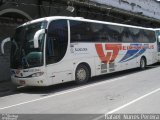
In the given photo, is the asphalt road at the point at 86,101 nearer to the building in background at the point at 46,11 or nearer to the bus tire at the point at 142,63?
the building in background at the point at 46,11

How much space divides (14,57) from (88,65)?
3.50 m

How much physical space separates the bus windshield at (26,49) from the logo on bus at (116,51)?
12.3 feet

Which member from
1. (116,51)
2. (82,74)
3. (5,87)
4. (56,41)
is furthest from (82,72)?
(5,87)

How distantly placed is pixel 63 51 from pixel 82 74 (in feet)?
Result: 5.71

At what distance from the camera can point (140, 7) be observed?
114 feet

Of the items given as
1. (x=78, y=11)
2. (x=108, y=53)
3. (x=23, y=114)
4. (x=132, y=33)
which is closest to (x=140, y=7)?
(x=78, y=11)

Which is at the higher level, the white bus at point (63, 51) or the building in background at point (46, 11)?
the building in background at point (46, 11)

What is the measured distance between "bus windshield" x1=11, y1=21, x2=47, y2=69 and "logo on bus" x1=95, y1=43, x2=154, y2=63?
3.75m

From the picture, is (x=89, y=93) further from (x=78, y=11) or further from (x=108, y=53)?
(x=78, y=11)

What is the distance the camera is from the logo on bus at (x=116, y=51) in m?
15.9

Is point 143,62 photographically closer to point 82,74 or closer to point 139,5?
point 82,74

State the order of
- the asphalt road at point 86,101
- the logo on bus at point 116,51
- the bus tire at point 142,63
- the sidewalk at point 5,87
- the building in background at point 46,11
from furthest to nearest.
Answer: the bus tire at point 142,63, the building in background at point 46,11, the logo on bus at point 116,51, the sidewalk at point 5,87, the asphalt road at point 86,101

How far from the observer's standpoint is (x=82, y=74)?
14516 millimetres

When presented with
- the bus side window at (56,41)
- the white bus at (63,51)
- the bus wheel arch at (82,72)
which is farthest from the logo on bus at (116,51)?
the bus side window at (56,41)
